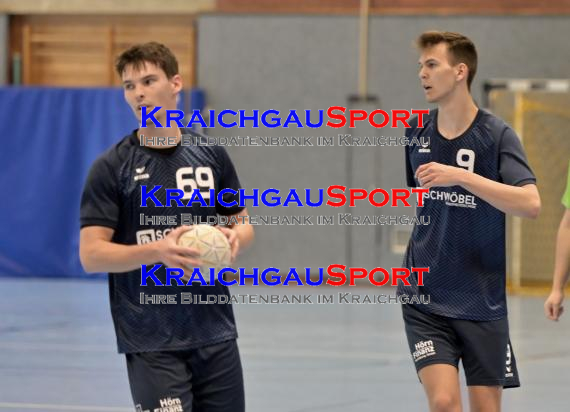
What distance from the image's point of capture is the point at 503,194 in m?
3.62

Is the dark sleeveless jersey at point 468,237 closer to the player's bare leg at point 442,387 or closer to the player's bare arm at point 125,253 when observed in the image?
the player's bare leg at point 442,387

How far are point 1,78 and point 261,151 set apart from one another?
3571 millimetres

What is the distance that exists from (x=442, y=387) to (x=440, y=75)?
3.97 feet

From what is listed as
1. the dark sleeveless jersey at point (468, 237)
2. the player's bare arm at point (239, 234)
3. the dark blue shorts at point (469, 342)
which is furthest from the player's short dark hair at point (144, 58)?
the dark blue shorts at point (469, 342)

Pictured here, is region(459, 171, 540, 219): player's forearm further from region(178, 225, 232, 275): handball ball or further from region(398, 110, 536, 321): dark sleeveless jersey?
region(178, 225, 232, 275): handball ball

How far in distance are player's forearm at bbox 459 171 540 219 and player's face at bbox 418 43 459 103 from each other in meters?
0.53

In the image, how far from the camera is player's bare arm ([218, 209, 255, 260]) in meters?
3.26

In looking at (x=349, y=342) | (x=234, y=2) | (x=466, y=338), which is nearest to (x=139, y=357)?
(x=466, y=338)

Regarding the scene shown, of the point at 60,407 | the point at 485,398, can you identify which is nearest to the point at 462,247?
the point at 485,398

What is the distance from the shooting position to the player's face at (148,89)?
3303 millimetres

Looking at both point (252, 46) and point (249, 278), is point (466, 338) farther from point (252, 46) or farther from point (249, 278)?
point (252, 46)

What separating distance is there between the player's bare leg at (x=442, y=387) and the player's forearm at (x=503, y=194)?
0.65 meters

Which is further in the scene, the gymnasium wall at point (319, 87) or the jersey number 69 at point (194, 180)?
the gymnasium wall at point (319, 87)

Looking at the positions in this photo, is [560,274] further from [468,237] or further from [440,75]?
[440,75]
